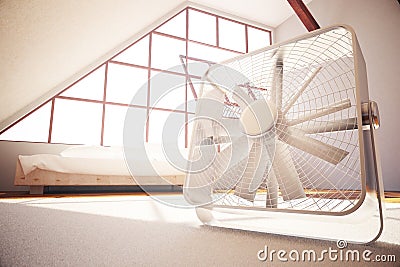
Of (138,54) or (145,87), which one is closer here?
(145,87)

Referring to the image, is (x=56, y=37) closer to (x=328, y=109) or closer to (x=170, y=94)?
(x=170, y=94)

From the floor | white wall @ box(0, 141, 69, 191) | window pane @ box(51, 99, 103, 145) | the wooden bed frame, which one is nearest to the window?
window pane @ box(51, 99, 103, 145)

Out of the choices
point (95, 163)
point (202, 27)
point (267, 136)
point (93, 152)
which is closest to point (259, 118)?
point (267, 136)

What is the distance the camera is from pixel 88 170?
3.30 metres

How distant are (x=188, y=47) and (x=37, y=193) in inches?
158

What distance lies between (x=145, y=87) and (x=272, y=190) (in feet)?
15.0

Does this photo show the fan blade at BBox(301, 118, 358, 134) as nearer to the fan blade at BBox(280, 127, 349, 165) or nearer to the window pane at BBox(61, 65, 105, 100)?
the fan blade at BBox(280, 127, 349, 165)

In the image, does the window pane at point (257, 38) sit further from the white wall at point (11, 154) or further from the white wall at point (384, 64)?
the white wall at point (11, 154)

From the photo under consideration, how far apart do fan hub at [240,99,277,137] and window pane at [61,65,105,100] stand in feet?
14.2

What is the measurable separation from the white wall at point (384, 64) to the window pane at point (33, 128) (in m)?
5.24

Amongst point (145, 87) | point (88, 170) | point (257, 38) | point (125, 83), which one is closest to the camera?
point (88, 170)

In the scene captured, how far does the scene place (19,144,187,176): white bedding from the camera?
10.1 ft

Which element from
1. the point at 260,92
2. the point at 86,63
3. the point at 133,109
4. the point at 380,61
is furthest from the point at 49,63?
the point at 380,61

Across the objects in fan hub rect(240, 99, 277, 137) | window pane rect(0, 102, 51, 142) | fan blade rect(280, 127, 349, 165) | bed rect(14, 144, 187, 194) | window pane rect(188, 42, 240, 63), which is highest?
window pane rect(188, 42, 240, 63)
